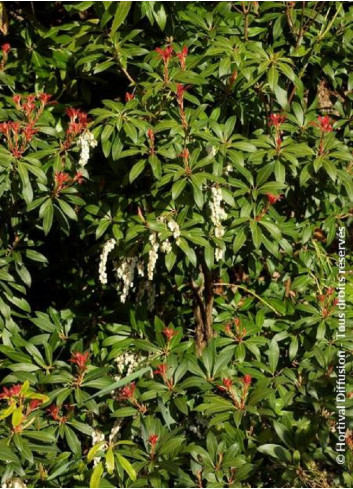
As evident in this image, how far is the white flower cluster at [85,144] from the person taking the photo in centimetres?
336

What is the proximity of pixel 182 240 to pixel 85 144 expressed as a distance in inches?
23.7

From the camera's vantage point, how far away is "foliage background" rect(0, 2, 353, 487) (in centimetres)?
338

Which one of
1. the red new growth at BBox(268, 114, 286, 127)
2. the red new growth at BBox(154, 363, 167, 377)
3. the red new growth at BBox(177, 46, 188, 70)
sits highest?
the red new growth at BBox(177, 46, 188, 70)

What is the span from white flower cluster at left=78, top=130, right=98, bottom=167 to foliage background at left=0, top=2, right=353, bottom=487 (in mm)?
50

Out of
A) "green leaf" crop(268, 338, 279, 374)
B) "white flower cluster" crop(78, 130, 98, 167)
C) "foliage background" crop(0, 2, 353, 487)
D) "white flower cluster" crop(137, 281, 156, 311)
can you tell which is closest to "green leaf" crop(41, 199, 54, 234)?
"foliage background" crop(0, 2, 353, 487)

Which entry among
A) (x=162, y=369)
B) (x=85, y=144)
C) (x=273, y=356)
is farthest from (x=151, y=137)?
(x=273, y=356)

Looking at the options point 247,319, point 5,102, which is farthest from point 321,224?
point 5,102

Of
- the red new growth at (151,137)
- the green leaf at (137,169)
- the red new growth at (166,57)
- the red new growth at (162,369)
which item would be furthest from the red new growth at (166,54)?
the red new growth at (162,369)

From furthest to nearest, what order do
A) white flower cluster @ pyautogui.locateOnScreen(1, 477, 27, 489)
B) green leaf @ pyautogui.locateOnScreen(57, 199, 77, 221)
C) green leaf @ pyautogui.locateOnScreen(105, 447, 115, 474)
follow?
green leaf @ pyautogui.locateOnScreen(57, 199, 77, 221), white flower cluster @ pyautogui.locateOnScreen(1, 477, 27, 489), green leaf @ pyautogui.locateOnScreen(105, 447, 115, 474)

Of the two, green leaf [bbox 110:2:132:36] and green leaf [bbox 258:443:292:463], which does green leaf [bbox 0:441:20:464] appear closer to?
green leaf [bbox 258:443:292:463]

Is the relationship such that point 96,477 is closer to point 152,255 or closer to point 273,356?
point 152,255

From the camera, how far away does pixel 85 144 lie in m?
3.39

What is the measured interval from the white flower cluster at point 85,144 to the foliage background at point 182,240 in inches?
2.0

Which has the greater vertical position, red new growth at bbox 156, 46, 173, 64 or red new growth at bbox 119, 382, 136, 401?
red new growth at bbox 156, 46, 173, 64
